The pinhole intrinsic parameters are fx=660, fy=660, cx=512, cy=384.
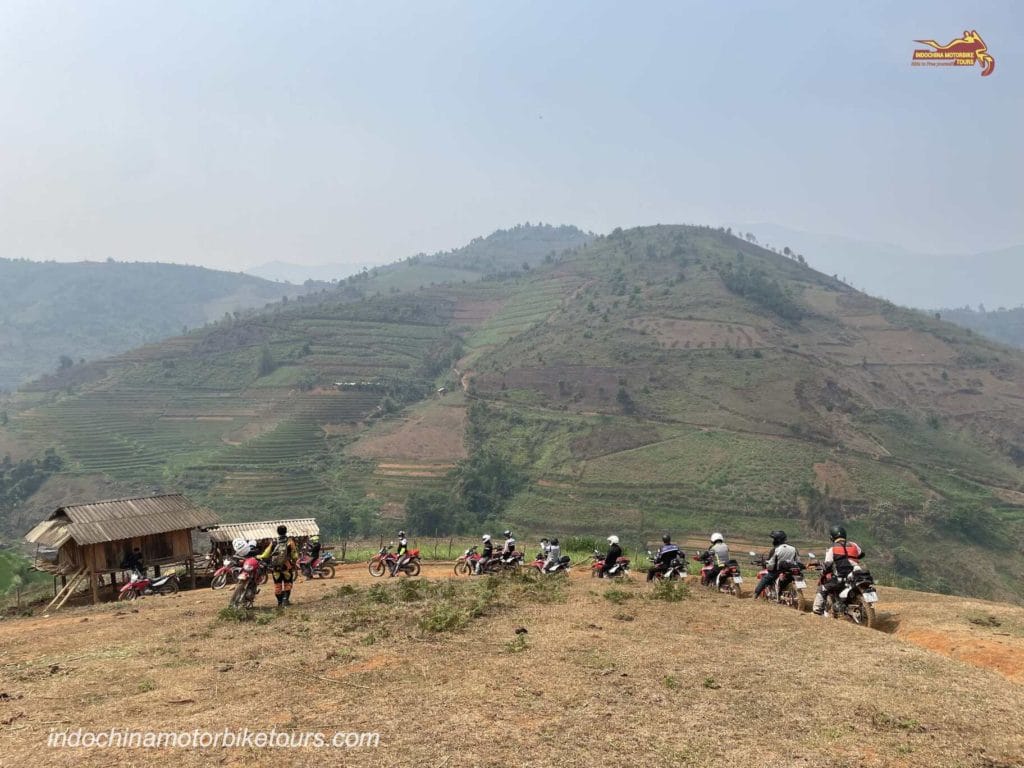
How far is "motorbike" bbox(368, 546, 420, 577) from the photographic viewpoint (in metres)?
23.4

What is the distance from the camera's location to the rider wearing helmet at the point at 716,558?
53.2 ft

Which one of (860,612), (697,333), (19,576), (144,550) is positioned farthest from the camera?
(697,333)

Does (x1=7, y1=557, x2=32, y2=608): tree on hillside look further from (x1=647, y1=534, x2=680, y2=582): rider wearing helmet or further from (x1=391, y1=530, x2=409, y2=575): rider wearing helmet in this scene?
(x1=647, y1=534, x2=680, y2=582): rider wearing helmet

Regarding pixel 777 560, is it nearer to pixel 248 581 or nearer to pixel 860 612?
pixel 860 612

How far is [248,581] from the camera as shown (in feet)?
47.1

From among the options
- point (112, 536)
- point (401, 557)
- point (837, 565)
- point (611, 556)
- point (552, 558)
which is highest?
point (837, 565)

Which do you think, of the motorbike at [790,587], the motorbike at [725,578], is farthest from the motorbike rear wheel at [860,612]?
the motorbike at [725,578]

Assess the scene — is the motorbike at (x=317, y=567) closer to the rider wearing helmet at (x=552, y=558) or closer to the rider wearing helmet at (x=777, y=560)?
the rider wearing helmet at (x=552, y=558)

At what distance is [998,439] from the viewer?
79.6 m

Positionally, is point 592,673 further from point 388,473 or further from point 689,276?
point 689,276

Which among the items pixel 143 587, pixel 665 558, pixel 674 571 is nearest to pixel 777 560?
pixel 674 571

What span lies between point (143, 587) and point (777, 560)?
63.6ft

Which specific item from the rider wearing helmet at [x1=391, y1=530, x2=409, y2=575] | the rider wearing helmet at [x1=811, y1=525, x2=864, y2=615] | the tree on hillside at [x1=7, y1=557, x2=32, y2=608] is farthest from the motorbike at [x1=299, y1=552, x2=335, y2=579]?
the rider wearing helmet at [x1=811, y1=525, x2=864, y2=615]

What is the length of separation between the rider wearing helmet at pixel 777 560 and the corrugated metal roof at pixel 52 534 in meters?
20.8
